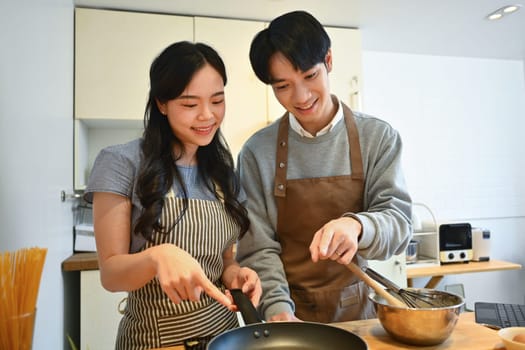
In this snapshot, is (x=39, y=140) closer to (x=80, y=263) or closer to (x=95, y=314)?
(x=80, y=263)

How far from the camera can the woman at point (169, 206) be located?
2.84 ft

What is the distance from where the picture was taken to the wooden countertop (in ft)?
2.41

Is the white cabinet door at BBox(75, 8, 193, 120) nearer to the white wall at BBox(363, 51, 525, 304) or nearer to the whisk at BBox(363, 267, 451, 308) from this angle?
the white wall at BBox(363, 51, 525, 304)

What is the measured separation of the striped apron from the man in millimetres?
131

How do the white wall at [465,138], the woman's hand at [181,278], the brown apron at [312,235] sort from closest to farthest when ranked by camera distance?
the woman's hand at [181,278], the brown apron at [312,235], the white wall at [465,138]

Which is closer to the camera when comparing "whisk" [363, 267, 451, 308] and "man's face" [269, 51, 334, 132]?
"whisk" [363, 267, 451, 308]

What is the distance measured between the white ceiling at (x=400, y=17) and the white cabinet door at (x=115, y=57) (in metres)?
0.07

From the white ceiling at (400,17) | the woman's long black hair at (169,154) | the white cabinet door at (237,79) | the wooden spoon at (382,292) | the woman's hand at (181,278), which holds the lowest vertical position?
the wooden spoon at (382,292)

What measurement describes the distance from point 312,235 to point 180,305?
0.38 metres

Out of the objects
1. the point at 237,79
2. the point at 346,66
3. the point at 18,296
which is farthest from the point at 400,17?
the point at 18,296

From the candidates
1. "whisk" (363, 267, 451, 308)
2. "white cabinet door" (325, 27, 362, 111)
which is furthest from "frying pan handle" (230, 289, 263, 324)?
"white cabinet door" (325, 27, 362, 111)

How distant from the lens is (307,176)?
3.63 ft

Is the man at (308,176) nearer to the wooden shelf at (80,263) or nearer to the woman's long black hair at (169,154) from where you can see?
the woman's long black hair at (169,154)

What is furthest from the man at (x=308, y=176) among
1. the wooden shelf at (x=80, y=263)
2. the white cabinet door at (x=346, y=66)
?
the white cabinet door at (x=346, y=66)
